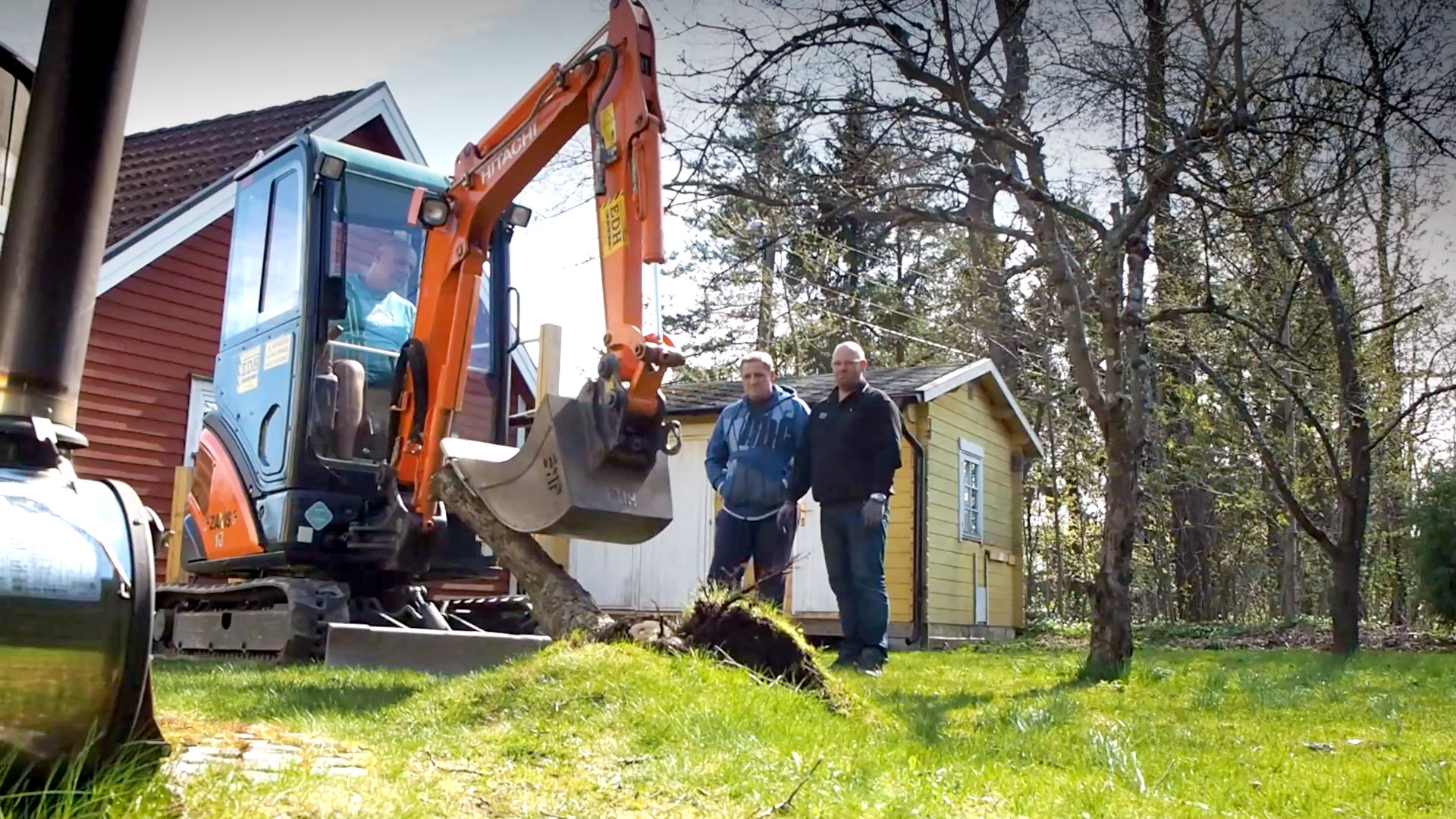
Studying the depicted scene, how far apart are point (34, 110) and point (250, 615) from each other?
5875mm

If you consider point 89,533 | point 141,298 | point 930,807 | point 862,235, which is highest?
point 862,235

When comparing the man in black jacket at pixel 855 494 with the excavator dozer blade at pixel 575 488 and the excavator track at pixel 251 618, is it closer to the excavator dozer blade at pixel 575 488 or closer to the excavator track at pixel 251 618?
the excavator dozer blade at pixel 575 488

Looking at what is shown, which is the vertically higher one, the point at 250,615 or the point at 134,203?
the point at 134,203

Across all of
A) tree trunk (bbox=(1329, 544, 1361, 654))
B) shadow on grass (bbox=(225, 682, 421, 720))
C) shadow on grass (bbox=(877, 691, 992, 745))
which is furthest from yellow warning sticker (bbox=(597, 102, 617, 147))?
tree trunk (bbox=(1329, 544, 1361, 654))

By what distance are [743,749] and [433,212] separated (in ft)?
14.8

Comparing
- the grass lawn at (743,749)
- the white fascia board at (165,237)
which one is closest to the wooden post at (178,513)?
the white fascia board at (165,237)

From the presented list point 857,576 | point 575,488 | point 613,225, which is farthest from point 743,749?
point 857,576

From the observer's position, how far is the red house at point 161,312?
11914 mm

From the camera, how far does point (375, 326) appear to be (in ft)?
25.8

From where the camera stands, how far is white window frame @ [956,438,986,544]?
1647cm

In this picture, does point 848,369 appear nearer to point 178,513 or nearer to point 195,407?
point 178,513

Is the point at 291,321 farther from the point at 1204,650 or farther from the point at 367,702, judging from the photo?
the point at 1204,650

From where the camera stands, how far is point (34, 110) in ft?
7.50

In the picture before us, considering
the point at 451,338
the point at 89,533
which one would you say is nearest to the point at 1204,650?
the point at 451,338
